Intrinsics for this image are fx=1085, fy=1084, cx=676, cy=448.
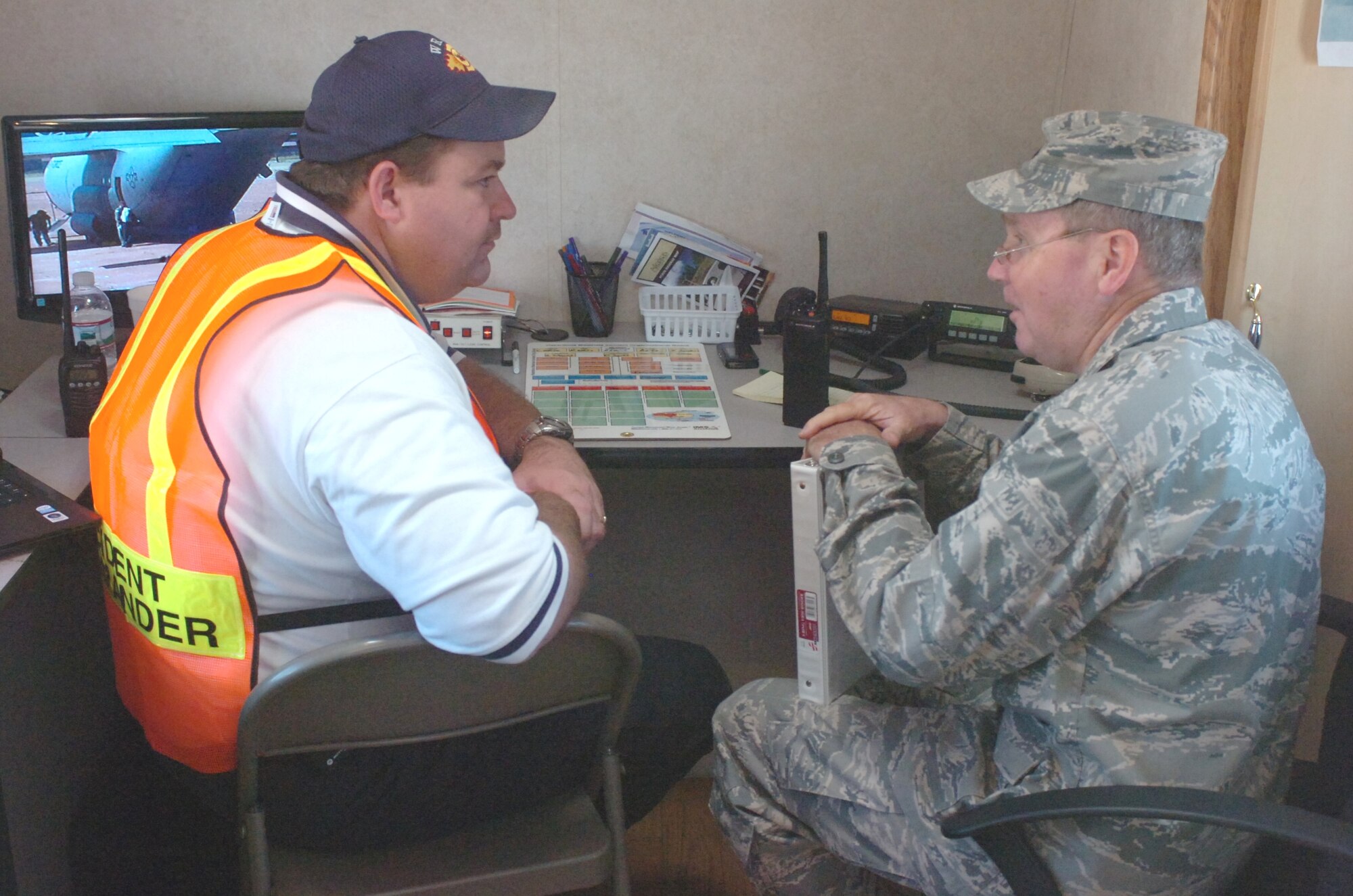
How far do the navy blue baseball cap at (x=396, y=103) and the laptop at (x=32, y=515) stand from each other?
1.63 feet

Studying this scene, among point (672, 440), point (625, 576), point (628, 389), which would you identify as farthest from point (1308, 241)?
point (625, 576)

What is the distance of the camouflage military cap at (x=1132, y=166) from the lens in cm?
117

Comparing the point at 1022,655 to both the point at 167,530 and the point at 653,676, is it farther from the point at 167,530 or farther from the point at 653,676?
the point at 167,530

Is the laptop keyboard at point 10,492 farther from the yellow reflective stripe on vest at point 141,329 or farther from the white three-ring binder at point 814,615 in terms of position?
the white three-ring binder at point 814,615

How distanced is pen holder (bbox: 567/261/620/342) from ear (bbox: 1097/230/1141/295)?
47.2 inches

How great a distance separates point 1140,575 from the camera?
1.05m

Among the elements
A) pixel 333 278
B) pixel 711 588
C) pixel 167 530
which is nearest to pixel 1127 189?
pixel 333 278

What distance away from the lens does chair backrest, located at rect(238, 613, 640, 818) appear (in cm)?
100

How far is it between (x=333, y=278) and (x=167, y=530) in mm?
293

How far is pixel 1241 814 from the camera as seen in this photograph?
3.10 feet

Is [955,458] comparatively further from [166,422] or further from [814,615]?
[166,422]

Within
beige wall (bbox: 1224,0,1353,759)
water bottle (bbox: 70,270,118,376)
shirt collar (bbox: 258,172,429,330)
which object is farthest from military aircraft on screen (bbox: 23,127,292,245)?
beige wall (bbox: 1224,0,1353,759)

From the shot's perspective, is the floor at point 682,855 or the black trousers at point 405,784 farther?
the floor at point 682,855

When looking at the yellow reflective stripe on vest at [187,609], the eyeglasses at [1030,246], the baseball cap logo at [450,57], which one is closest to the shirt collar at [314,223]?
the baseball cap logo at [450,57]
